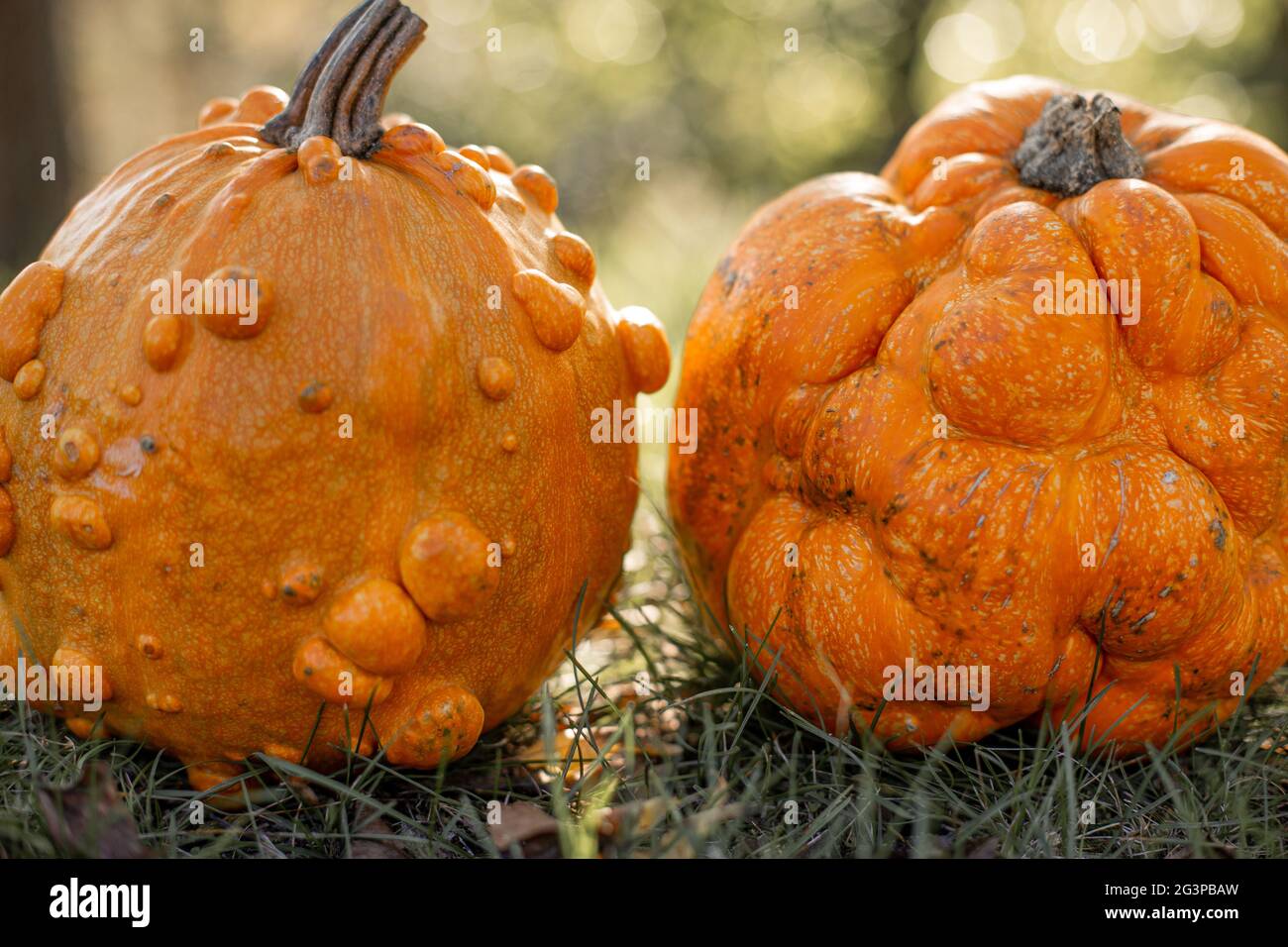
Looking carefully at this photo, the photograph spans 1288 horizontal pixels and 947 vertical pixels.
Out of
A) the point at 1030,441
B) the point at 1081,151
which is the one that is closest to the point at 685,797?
the point at 1030,441

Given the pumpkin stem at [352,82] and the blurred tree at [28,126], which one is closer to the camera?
the pumpkin stem at [352,82]

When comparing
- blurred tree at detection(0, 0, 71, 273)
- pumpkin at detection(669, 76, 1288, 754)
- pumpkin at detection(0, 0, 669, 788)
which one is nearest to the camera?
pumpkin at detection(0, 0, 669, 788)

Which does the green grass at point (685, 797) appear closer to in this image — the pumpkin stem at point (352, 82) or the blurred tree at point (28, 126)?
the pumpkin stem at point (352, 82)

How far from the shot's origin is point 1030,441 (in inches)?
79.4

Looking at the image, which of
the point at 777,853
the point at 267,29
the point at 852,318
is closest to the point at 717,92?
the point at 267,29

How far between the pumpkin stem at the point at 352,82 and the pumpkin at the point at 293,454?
0.05 ft

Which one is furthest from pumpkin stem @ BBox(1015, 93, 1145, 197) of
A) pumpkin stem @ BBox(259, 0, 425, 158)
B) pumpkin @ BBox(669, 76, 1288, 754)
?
pumpkin stem @ BBox(259, 0, 425, 158)

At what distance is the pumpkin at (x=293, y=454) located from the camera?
1.86 metres

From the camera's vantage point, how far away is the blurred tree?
5.89 metres

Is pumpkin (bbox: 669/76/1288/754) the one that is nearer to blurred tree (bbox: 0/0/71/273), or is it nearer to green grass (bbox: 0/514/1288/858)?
green grass (bbox: 0/514/1288/858)

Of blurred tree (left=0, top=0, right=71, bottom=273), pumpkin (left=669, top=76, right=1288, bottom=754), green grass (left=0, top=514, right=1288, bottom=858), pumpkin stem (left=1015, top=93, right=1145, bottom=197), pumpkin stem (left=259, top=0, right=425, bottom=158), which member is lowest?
green grass (left=0, top=514, right=1288, bottom=858)

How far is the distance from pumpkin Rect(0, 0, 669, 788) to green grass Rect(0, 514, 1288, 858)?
0.35 ft

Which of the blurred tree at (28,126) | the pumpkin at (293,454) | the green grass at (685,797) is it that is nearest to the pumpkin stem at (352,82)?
the pumpkin at (293,454)

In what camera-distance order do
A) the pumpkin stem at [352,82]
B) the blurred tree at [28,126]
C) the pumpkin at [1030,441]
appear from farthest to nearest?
the blurred tree at [28,126] → the pumpkin stem at [352,82] → the pumpkin at [1030,441]
